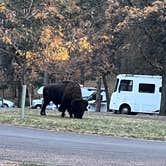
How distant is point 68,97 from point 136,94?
1796 centimetres

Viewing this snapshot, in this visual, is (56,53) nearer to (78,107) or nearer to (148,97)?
(148,97)

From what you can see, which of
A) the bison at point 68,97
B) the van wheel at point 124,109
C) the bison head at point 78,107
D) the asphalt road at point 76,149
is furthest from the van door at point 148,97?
the asphalt road at point 76,149

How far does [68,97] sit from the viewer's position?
89.4ft

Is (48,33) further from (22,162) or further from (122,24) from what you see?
(22,162)

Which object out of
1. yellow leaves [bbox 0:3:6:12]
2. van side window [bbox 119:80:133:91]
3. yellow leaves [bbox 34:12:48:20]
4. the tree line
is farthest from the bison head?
van side window [bbox 119:80:133:91]

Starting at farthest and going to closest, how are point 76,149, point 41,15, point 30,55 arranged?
point 30,55, point 41,15, point 76,149

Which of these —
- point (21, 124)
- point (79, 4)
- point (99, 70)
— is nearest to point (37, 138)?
point (21, 124)

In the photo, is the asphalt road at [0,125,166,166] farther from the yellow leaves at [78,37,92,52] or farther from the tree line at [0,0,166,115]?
the yellow leaves at [78,37,92,52]

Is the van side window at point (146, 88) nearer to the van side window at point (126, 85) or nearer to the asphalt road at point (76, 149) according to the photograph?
the van side window at point (126, 85)

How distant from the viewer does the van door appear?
44.5m

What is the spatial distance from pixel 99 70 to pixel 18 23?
12.6 meters

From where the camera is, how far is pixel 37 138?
56.5ft

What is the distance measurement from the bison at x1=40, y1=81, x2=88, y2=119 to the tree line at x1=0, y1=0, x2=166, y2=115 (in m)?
10.6

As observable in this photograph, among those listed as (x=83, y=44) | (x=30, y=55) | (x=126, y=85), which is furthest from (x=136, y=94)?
(x=30, y=55)
